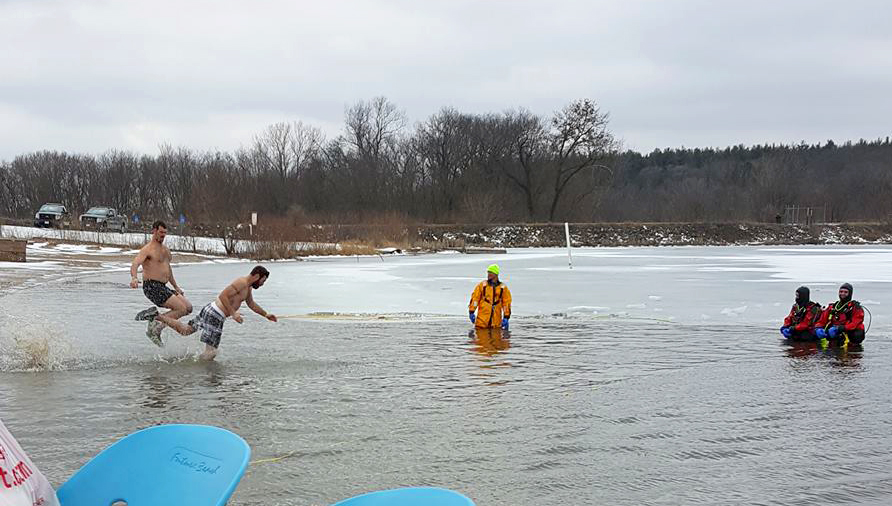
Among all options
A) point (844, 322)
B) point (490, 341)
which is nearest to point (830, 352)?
point (844, 322)

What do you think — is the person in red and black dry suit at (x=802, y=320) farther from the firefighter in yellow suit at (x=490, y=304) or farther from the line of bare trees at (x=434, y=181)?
the line of bare trees at (x=434, y=181)

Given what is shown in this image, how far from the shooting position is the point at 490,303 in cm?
1349

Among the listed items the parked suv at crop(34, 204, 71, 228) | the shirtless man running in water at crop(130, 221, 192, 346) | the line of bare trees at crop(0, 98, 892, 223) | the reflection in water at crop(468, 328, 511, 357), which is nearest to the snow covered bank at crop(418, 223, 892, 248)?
the line of bare trees at crop(0, 98, 892, 223)

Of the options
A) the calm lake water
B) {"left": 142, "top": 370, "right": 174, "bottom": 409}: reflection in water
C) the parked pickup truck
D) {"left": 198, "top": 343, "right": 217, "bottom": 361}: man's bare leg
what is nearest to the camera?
the calm lake water

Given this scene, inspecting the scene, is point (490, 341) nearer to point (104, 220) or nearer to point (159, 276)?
point (159, 276)

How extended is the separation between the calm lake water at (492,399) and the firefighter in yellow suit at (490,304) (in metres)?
0.40

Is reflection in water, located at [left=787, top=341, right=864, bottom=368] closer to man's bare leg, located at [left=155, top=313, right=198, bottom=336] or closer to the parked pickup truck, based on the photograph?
man's bare leg, located at [left=155, top=313, right=198, bottom=336]

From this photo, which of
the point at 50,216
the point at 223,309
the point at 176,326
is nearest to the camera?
the point at 223,309

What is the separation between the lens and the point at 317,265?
3105 centimetres

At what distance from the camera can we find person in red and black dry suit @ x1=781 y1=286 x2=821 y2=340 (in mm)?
12570

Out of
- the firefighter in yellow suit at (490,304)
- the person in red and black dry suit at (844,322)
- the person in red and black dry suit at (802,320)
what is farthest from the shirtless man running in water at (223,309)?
the person in red and black dry suit at (844,322)

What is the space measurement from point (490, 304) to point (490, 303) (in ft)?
0.06

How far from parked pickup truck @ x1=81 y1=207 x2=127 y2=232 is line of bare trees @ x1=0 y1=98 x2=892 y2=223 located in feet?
17.3

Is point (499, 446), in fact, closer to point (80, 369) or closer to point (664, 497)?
point (664, 497)
